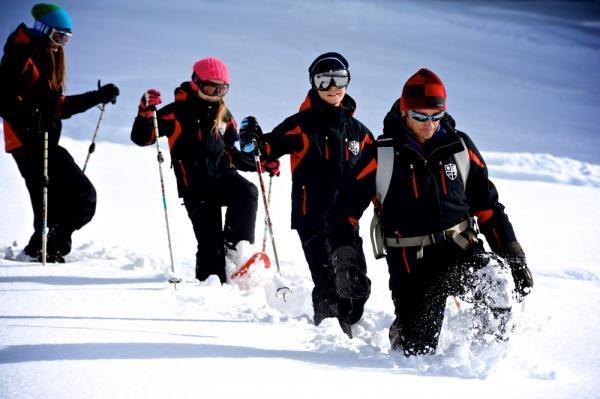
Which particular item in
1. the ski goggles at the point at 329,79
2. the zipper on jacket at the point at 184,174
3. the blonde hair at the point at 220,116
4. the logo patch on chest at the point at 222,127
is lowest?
the zipper on jacket at the point at 184,174

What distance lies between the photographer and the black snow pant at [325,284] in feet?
15.0

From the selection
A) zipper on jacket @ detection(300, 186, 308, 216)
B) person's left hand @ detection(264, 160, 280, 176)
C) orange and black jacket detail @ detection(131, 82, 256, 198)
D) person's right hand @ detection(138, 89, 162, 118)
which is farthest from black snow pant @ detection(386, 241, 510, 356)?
person's right hand @ detection(138, 89, 162, 118)

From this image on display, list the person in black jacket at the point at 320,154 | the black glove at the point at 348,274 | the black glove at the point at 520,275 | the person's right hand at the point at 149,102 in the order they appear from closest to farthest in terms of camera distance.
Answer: the black glove at the point at 520,275 < the black glove at the point at 348,274 < the person in black jacket at the point at 320,154 < the person's right hand at the point at 149,102

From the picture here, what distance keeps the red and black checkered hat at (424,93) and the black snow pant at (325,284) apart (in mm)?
847

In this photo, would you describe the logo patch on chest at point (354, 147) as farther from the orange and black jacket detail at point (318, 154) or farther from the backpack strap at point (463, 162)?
the backpack strap at point (463, 162)

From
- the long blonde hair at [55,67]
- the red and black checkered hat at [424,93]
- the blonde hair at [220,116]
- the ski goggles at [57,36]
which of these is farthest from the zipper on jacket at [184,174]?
the red and black checkered hat at [424,93]

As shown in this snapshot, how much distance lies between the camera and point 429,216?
3818mm

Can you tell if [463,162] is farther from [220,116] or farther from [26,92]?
[26,92]

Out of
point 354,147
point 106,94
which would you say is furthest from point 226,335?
point 106,94

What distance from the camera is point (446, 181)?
3.80 m

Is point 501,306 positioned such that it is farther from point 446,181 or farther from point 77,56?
point 77,56

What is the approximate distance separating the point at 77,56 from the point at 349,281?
59.9ft

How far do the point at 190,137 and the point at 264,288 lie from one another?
1246 millimetres

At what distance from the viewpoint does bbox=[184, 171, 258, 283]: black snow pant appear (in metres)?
5.86
